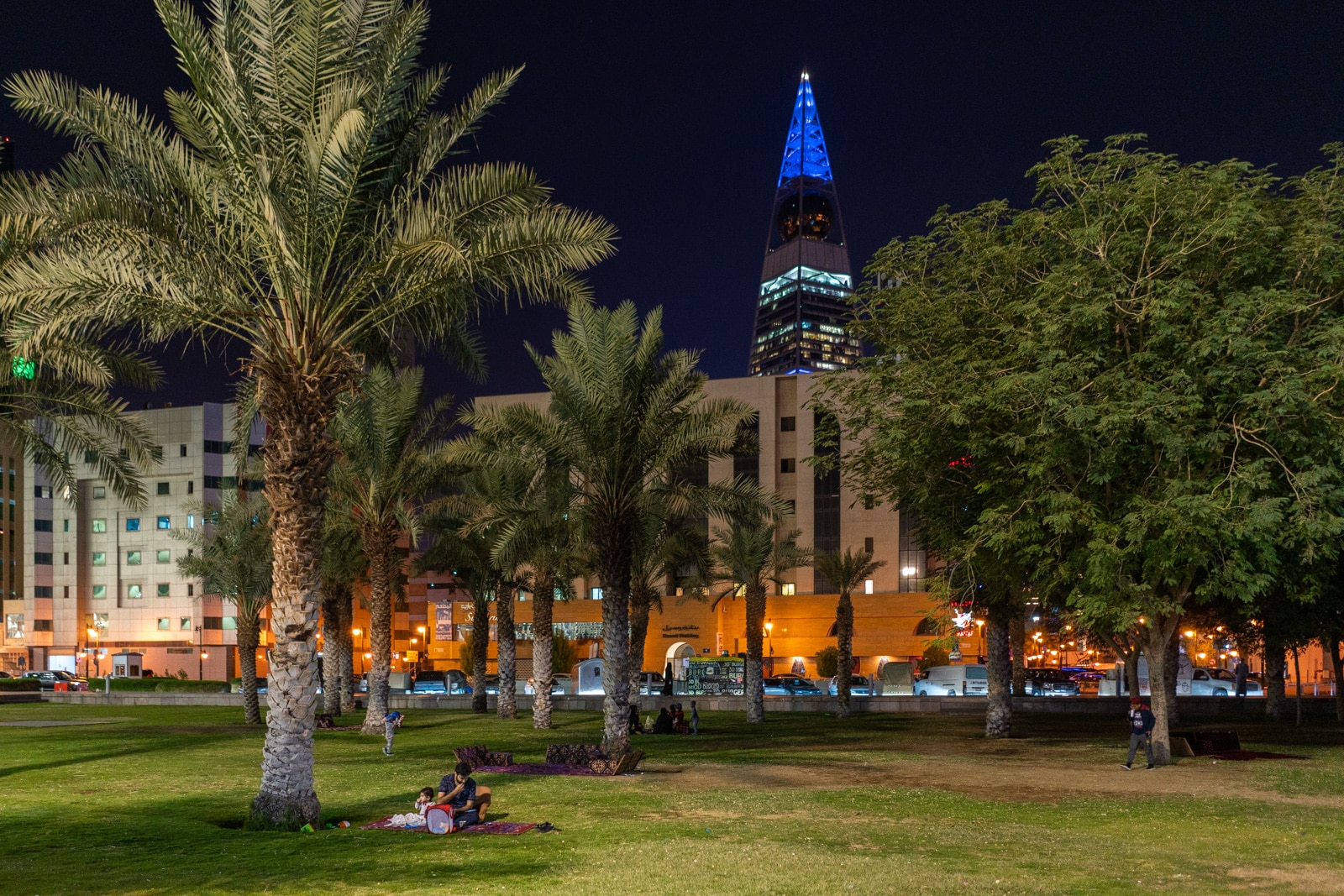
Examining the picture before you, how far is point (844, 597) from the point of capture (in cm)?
4388

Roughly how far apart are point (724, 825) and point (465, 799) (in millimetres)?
3353

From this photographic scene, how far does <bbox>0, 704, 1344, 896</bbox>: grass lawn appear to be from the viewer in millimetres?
11422

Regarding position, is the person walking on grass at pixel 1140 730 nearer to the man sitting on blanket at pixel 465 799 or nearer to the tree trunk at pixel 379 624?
the man sitting on blanket at pixel 465 799

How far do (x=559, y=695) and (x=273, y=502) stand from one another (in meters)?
33.1

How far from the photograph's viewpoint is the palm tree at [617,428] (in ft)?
85.4

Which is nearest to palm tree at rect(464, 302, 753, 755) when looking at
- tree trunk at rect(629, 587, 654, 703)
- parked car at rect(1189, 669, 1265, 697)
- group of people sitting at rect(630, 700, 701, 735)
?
A: group of people sitting at rect(630, 700, 701, 735)

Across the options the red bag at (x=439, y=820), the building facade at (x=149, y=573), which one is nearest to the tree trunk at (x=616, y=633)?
the red bag at (x=439, y=820)

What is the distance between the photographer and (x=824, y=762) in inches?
948

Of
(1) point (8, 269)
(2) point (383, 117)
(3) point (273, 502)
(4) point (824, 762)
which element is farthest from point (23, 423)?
(4) point (824, 762)

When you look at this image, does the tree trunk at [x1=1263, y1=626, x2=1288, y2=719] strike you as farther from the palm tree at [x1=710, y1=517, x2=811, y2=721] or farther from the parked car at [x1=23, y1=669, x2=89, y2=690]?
the parked car at [x1=23, y1=669, x2=89, y2=690]

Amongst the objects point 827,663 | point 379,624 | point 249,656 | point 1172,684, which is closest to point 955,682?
point 1172,684

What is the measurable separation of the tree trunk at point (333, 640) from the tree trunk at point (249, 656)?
3.28 meters

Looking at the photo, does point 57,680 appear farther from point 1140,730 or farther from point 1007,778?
point 1140,730

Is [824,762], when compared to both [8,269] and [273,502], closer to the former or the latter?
[273,502]
